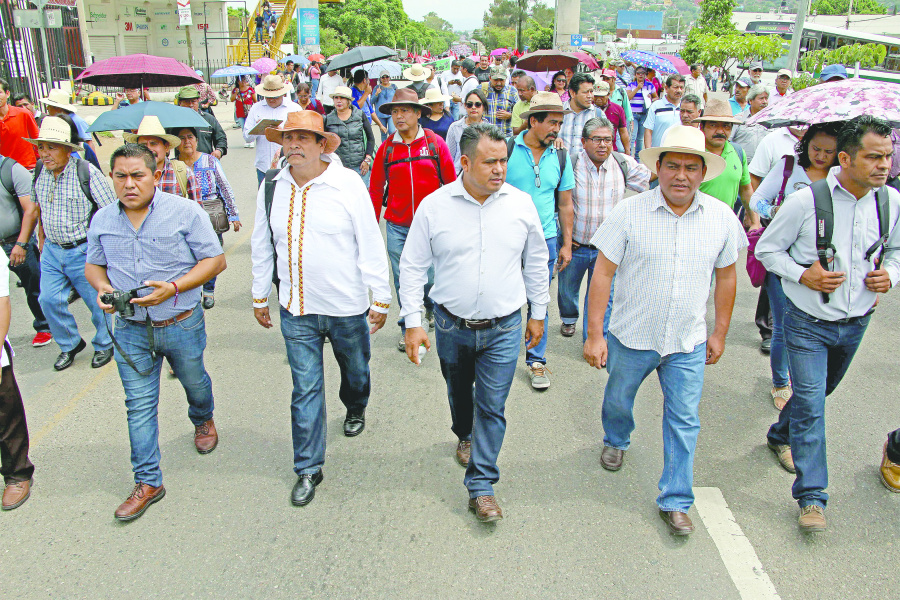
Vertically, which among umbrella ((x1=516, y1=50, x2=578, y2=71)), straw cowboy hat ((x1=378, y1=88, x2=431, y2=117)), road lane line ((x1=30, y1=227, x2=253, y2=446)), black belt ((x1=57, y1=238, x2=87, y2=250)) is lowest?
road lane line ((x1=30, y1=227, x2=253, y2=446))

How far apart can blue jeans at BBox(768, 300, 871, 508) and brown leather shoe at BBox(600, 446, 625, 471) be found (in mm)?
915

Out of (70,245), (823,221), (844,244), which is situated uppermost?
(823,221)

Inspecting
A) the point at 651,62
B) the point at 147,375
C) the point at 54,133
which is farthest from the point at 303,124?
the point at 651,62

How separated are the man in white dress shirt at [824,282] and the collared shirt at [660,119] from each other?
5.14 meters

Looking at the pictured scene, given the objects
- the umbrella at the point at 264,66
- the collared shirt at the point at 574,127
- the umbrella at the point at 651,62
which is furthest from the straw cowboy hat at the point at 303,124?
the umbrella at the point at 264,66

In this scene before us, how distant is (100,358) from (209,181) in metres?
1.73

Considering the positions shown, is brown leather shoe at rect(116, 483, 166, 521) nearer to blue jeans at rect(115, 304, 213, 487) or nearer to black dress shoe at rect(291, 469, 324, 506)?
blue jeans at rect(115, 304, 213, 487)

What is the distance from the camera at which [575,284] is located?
5.79 metres

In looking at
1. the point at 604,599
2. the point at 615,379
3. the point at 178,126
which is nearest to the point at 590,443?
the point at 615,379

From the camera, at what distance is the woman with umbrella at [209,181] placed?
5.77 metres

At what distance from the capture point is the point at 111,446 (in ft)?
14.1

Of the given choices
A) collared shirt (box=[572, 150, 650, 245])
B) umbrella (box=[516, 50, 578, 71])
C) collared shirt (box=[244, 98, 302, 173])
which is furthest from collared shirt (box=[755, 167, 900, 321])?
umbrella (box=[516, 50, 578, 71])

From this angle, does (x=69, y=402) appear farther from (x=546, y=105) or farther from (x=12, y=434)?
(x=546, y=105)

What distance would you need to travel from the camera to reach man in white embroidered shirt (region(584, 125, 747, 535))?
3316mm
